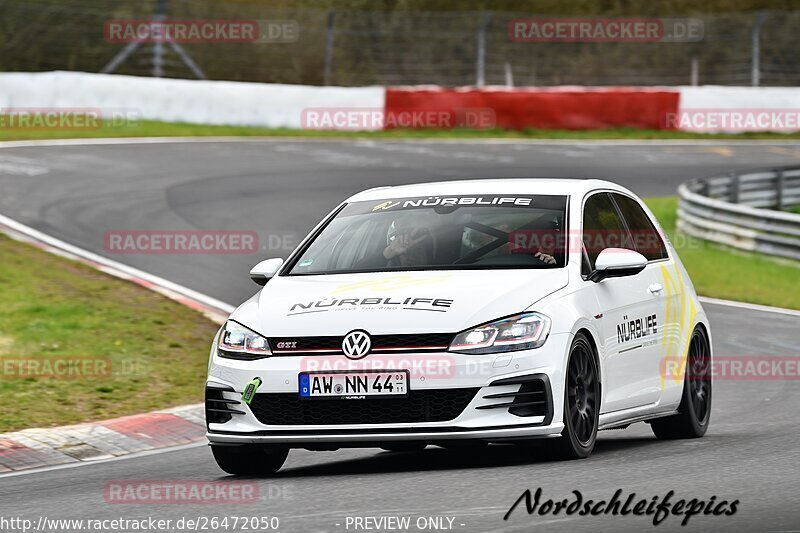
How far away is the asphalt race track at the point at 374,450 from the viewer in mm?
7035

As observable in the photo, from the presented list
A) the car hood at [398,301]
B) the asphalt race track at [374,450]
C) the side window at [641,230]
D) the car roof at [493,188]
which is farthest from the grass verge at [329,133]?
the car hood at [398,301]

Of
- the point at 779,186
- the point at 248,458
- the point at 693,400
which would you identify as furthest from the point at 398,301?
the point at 779,186

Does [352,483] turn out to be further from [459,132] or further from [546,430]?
[459,132]

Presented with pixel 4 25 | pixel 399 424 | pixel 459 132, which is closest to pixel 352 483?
pixel 399 424

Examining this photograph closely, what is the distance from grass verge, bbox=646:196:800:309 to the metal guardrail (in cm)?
18

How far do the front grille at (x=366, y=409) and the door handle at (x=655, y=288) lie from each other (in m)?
2.12

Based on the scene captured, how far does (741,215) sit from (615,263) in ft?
52.2

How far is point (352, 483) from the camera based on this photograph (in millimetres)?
7789

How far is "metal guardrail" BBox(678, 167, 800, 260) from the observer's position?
902 inches

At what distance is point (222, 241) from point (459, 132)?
15.9m

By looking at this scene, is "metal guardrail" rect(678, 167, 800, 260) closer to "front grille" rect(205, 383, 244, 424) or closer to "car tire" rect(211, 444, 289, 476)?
"car tire" rect(211, 444, 289, 476)

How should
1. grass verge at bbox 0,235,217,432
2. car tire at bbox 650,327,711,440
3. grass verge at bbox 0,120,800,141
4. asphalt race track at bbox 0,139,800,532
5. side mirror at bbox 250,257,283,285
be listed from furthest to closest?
grass verge at bbox 0,120,800,141, grass verge at bbox 0,235,217,432, car tire at bbox 650,327,711,440, side mirror at bbox 250,257,283,285, asphalt race track at bbox 0,139,800,532

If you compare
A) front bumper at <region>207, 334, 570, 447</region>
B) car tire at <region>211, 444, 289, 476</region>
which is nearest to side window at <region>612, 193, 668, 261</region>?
front bumper at <region>207, 334, 570, 447</region>

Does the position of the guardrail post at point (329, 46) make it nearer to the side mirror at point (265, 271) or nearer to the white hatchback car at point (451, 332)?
the white hatchback car at point (451, 332)
